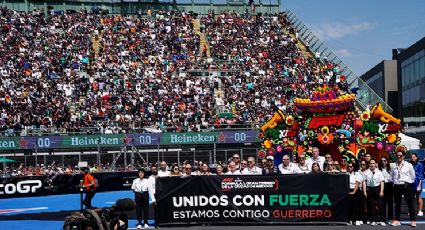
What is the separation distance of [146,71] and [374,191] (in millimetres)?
28576

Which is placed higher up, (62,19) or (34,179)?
(62,19)

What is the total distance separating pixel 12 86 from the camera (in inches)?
1442

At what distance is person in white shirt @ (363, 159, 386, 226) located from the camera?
556 inches

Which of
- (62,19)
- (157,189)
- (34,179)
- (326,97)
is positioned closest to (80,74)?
(62,19)

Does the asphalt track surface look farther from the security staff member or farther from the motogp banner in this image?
the security staff member

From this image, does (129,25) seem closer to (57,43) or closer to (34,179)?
(57,43)

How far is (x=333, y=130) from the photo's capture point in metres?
24.3

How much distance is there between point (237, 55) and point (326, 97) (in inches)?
786

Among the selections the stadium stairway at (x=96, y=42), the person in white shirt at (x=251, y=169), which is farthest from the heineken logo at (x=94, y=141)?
the person in white shirt at (x=251, y=169)

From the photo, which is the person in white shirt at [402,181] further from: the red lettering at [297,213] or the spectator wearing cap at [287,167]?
the spectator wearing cap at [287,167]

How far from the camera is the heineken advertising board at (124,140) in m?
30.3

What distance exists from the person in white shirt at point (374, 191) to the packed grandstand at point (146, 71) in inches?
748

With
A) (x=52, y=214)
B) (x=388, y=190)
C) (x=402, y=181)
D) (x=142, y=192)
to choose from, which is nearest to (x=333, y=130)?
(x=388, y=190)

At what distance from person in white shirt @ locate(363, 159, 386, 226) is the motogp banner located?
0.56 meters
